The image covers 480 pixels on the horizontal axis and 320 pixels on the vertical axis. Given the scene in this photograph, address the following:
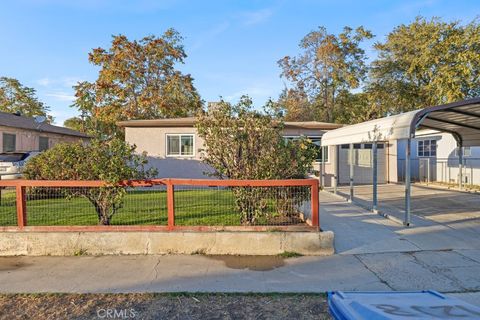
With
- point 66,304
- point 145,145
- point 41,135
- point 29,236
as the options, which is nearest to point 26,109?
point 41,135

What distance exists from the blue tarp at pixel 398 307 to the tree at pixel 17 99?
43.5 meters

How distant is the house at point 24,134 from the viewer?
2148 centimetres

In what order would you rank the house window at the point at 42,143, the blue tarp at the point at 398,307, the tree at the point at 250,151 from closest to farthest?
1. the blue tarp at the point at 398,307
2. the tree at the point at 250,151
3. the house window at the point at 42,143

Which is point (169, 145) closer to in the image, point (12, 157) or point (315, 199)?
point (12, 157)

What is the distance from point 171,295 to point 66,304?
3.94ft

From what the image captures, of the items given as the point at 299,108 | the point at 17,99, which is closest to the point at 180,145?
the point at 299,108

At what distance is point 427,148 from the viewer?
20.9m

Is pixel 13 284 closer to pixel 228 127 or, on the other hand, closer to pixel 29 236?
pixel 29 236

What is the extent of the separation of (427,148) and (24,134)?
24878 mm

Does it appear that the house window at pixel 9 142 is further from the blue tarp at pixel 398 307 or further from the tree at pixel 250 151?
the blue tarp at pixel 398 307

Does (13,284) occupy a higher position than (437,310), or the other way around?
(437,310)

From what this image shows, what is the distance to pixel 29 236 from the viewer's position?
6180mm

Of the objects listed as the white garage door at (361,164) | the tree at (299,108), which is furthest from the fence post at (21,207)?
the tree at (299,108)

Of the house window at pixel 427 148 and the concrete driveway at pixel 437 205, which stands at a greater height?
the house window at pixel 427 148
